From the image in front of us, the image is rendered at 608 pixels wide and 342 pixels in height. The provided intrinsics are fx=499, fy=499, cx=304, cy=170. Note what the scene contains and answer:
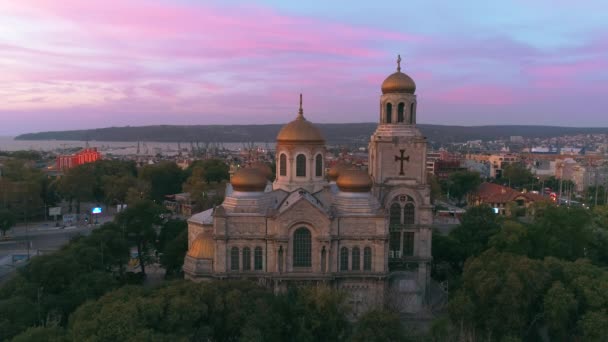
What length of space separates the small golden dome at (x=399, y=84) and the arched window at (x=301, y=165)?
7.46 metres

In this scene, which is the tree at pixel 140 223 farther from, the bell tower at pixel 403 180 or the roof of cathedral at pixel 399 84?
the roof of cathedral at pixel 399 84

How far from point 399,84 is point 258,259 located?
48.8 ft

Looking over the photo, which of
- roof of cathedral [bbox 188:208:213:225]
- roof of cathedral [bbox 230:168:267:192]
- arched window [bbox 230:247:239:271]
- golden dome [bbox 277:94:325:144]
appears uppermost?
golden dome [bbox 277:94:325:144]

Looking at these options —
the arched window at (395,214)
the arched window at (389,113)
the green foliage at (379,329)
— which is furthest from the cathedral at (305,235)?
the green foliage at (379,329)

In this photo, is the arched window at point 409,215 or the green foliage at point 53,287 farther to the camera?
the arched window at point 409,215

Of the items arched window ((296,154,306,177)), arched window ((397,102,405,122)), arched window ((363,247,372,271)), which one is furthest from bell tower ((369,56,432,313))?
arched window ((296,154,306,177))

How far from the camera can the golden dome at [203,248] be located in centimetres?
3114

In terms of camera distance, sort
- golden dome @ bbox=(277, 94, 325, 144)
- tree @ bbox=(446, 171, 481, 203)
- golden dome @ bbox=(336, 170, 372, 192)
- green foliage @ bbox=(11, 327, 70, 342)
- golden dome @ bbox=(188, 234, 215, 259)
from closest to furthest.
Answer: green foliage @ bbox=(11, 327, 70, 342), golden dome @ bbox=(336, 170, 372, 192), golden dome @ bbox=(188, 234, 215, 259), golden dome @ bbox=(277, 94, 325, 144), tree @ bbox=(446, 171, 481, 203)

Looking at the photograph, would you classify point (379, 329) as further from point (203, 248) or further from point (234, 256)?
point (203, 248)

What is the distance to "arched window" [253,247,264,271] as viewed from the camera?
30047 mm

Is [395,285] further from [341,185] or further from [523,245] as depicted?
[523,245]

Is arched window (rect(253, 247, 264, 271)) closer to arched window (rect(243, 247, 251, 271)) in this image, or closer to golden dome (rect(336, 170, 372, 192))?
arched window (rect(243, 247, 251, 271))

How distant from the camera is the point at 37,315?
2395 cm

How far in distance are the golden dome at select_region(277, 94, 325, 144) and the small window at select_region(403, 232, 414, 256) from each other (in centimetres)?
864
